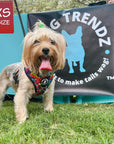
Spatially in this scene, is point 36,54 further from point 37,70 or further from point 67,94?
point 67,94

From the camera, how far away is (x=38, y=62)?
277 centimetres

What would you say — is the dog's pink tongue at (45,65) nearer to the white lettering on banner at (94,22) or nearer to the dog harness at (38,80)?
the dog harness at (38,80)

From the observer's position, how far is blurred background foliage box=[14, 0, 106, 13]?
1349 cm

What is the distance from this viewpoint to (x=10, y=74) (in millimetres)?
3703

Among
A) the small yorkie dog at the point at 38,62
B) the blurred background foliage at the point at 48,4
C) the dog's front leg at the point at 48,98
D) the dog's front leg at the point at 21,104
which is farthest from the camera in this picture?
the blurred background foliage at the point at 48,4

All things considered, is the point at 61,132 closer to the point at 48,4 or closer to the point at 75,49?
the point at 75,49

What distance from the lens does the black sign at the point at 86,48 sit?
398cm

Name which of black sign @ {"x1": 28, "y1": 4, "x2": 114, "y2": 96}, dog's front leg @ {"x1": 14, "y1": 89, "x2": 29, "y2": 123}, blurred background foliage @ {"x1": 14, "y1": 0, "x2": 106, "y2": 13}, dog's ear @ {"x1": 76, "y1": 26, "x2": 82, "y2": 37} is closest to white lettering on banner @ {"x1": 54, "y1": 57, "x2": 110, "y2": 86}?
black sign @ {"x1": 28, "y1": 4, "x2": 114, "y2": 96}

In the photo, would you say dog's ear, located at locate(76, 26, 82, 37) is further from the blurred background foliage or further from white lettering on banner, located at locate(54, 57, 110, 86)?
the blurred background foliage

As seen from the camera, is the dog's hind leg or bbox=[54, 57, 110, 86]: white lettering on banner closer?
the dog's hind leg

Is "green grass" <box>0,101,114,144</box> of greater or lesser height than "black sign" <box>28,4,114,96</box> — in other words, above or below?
below

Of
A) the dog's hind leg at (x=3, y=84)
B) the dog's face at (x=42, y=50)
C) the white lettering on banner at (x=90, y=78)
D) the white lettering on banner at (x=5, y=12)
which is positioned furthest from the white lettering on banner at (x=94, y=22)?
the dog's hind leg at (x=3, y=84)

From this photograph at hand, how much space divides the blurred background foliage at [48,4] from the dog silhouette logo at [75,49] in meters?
9.86

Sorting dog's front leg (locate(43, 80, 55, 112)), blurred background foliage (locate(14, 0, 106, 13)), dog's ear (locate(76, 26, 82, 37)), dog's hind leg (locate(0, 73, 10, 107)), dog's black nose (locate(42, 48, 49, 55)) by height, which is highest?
blurred background foliage (locate(14, 0, 106, 13))
